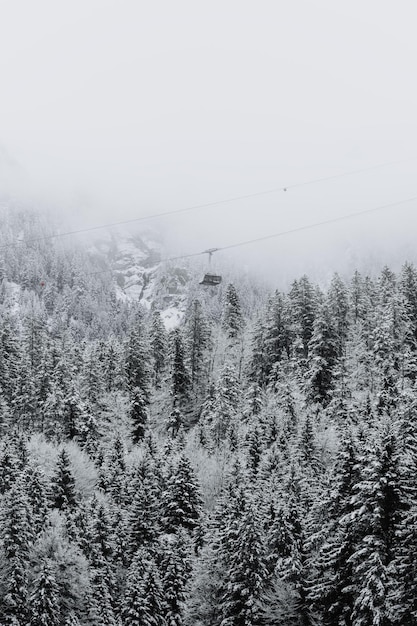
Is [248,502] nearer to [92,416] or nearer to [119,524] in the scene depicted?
[119,524]

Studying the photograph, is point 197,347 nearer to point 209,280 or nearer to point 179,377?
point 179,377

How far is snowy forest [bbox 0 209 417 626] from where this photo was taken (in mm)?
27266

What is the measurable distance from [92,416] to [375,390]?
3348 centimetres

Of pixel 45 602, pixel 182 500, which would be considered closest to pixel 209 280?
pixel 182 500

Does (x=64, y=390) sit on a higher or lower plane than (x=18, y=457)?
higher

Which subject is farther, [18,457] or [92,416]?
[92,416]

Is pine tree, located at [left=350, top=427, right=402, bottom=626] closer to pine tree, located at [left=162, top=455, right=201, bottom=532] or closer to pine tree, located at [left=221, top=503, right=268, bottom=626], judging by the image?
pine tree, located at [left=221, top=503, right=268, bottom=626]

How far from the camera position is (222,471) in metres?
56.1

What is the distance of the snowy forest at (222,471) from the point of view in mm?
27266

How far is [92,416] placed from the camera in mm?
63094

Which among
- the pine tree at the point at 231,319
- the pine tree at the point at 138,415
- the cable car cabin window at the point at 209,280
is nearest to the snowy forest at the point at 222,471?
the pine tree at the point at 138,415

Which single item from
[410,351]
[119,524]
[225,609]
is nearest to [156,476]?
[119,524]

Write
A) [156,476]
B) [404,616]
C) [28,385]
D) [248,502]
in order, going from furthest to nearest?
[28,385]
[156,476]
[248,502]
[404,616]

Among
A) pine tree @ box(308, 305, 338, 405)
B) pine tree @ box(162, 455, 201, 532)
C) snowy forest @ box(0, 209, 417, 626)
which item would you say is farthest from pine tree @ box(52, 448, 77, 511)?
pine tree @ box(308, 305, 338, 405)
